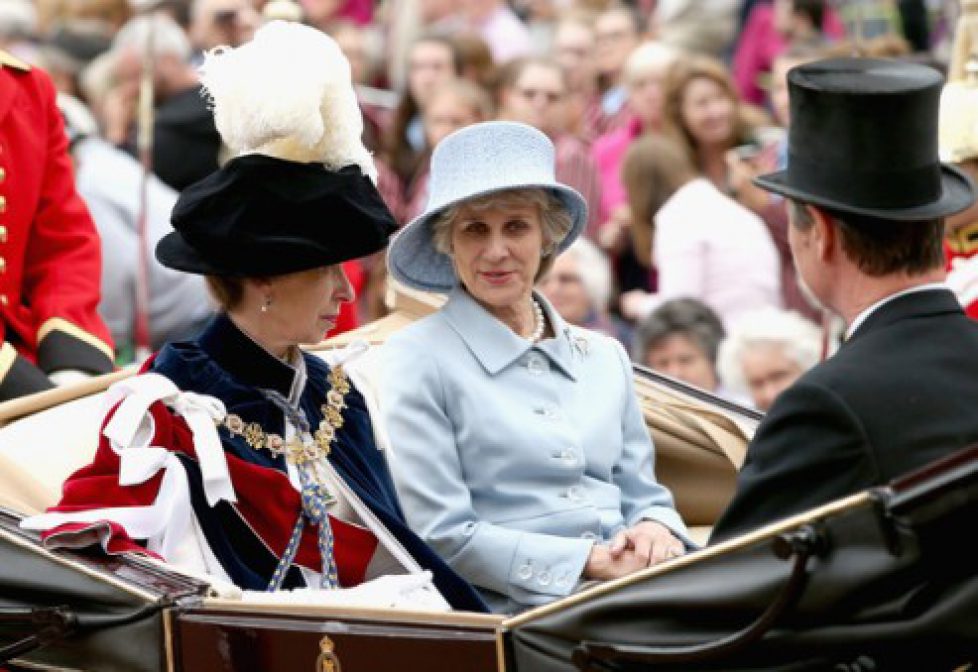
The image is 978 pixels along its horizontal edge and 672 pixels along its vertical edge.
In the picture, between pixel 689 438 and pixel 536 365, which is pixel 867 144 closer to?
pixel 536 365

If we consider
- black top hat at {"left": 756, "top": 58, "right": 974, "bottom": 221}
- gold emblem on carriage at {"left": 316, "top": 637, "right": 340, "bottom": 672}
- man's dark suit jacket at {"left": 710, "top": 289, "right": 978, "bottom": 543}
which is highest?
black top hat at {"left": 756, "top": 58, "right": 974, "bottom": 221}

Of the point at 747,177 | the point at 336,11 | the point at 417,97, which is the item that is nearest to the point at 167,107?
the point at 417,97

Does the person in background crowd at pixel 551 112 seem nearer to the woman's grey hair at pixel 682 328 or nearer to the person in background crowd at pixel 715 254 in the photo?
the person in background crowd at pixel 715 254

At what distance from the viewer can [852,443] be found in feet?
11.7

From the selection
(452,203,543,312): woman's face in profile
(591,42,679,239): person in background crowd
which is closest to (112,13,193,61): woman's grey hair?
(591,42,679,239): person in background crowd

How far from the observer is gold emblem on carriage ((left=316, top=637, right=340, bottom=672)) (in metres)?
3.87

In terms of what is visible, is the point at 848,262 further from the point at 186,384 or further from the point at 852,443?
the point at 186,384

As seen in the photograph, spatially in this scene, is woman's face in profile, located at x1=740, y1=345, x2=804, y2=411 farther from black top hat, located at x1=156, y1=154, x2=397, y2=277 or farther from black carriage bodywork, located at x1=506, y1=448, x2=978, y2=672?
black carriage bodywork, located at x1=506, y1=448, x2=978, y2=672

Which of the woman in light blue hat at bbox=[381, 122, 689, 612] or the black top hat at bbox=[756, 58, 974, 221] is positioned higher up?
the black top hat at bbox=[756, 58, 974, 221]

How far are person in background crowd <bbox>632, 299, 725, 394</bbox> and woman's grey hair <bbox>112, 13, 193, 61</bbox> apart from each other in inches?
124

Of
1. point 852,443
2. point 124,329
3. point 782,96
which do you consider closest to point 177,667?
point 852,443

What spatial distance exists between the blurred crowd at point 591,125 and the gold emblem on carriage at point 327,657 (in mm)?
2503

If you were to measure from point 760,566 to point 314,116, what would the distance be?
127 centimetres

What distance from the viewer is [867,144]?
3.75 meters
